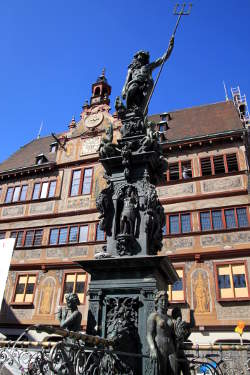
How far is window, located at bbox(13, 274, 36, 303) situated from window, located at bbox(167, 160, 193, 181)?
9.90 m

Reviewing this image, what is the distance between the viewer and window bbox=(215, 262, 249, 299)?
50.8 ft

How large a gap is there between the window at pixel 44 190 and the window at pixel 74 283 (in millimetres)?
5444

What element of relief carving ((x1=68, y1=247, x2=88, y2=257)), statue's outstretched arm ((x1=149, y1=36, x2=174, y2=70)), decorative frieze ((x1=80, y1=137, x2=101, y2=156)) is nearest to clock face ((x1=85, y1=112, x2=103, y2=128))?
decorative frieze ((x1=80, y1=137, x2=101, y2=156))

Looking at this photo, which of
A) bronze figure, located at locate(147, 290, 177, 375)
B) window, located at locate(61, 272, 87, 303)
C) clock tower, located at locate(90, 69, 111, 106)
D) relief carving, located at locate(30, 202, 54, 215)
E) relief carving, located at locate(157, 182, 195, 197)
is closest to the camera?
bronze figure, located at locate(147, 290, 177, 375)

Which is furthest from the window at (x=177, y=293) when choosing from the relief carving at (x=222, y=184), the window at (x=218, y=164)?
the window at (x=218, y=164)

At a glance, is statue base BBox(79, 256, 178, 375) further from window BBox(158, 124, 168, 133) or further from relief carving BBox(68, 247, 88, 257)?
window BBox(158, 124, 168, 133)

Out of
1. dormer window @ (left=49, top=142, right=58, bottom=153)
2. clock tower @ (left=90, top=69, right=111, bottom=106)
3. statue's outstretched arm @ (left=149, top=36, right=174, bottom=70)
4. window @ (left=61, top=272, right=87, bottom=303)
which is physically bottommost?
window @ (left=61, top=272, right=87, bottom=303)

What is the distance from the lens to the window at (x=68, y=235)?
65.1 ft

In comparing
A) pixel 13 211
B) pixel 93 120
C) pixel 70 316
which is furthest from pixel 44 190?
pixel 70 316

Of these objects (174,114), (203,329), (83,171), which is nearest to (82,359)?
(203,329)

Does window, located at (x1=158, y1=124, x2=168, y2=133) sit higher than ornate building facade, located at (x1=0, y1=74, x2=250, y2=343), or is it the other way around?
window, located at (x1=158, y1=124, x2=168, y2=133)

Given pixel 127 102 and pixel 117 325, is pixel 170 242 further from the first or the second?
pixel 117 325

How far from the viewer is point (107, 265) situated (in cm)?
503

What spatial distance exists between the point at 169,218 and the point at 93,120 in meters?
9.20
